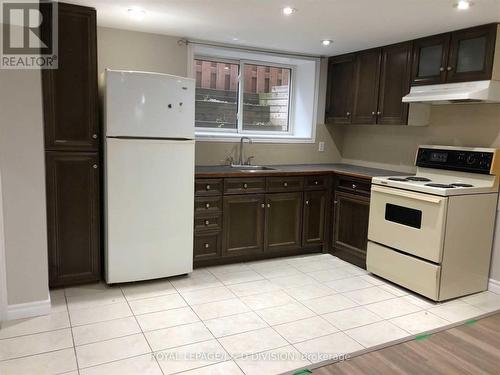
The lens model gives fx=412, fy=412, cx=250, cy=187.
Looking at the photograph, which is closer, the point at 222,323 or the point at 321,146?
the point at 222,323

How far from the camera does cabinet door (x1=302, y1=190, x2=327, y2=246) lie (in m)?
4.08

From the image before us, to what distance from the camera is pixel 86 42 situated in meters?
2.93

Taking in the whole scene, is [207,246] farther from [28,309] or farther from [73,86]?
[73,86]

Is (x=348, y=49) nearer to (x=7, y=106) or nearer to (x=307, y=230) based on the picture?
(x=307, y=230)

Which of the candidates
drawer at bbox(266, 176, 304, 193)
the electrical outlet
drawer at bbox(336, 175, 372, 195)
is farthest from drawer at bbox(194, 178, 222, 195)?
the electrical outlet

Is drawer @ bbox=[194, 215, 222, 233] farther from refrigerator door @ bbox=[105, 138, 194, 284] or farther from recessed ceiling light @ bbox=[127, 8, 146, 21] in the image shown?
recessed ceiling light @ bbox=[127, 8, 146, 21]

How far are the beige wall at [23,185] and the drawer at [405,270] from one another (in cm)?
259

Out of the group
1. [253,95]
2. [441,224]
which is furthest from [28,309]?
[253,95]

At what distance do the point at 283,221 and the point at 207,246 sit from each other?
80cm

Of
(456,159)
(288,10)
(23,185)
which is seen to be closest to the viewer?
(23,185)

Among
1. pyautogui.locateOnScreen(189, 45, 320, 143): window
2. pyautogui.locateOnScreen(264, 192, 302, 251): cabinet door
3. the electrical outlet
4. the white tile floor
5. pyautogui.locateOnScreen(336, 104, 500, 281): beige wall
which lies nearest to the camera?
the white tile floor

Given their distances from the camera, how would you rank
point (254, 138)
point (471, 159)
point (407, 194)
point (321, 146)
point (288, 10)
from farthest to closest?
point (321, 146) → point (254, 138) → point (471, 159) → point (407, 194) → point (288, 10)

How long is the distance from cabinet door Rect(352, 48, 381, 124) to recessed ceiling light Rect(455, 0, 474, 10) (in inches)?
50.7

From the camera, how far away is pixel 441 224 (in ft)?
9.81
